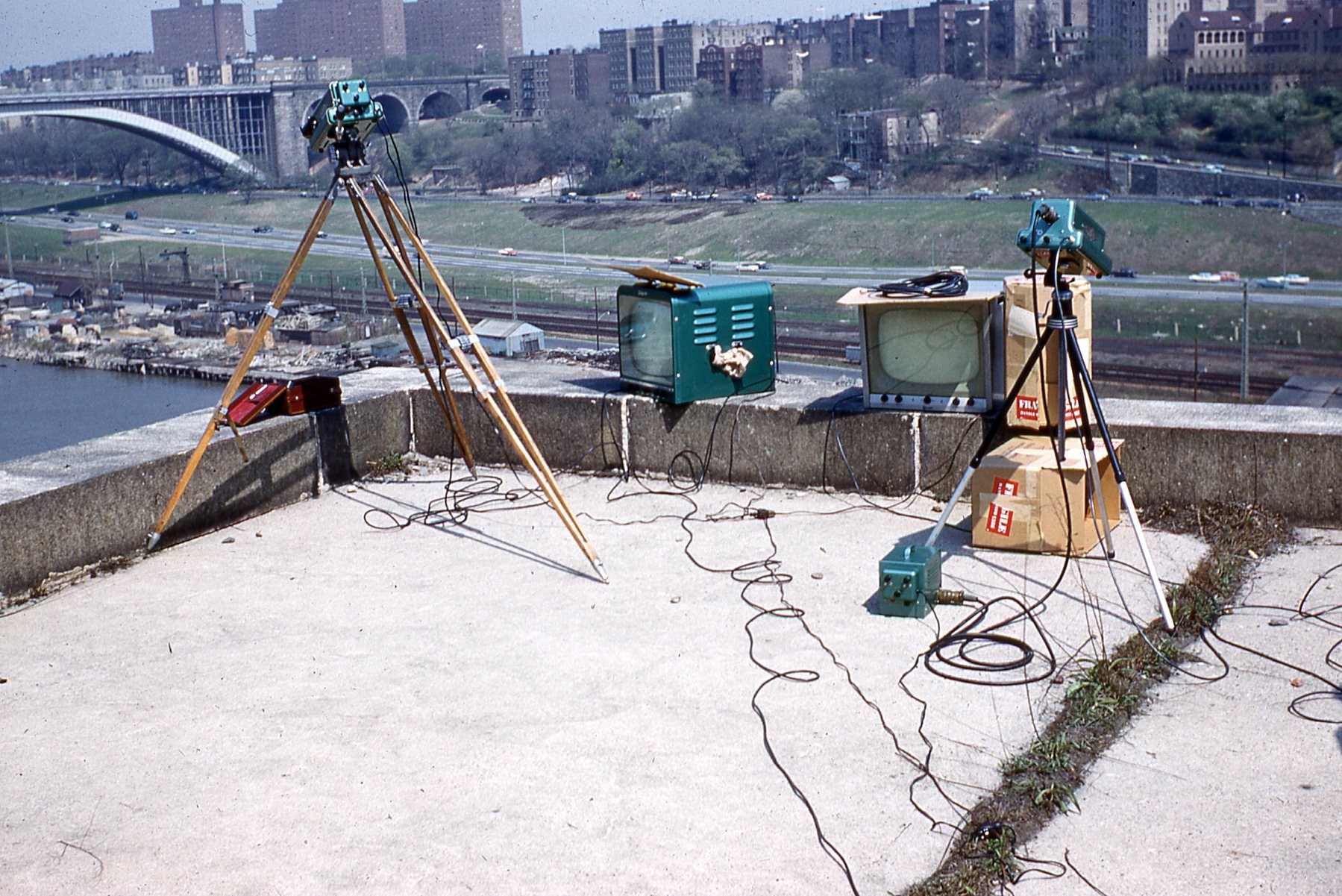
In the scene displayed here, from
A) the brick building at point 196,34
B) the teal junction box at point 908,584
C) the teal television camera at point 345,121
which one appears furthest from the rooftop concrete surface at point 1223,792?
the brick building at point 196,34

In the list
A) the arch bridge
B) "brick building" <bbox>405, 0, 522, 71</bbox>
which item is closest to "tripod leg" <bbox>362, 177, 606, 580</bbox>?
the arch bridge

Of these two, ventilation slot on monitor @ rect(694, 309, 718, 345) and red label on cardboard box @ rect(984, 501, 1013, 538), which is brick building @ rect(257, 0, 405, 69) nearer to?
ventilation slot on monitor @ rect(694, 309, 718, 345)

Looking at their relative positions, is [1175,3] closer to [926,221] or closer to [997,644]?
[926,221]

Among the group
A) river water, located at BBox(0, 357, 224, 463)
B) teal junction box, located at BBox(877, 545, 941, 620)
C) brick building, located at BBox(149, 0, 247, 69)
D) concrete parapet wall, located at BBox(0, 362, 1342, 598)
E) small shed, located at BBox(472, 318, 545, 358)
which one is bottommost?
river water, located at BBox(0, 357, 224, 463)

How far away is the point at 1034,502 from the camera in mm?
5547

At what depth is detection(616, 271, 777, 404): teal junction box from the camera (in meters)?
6.80

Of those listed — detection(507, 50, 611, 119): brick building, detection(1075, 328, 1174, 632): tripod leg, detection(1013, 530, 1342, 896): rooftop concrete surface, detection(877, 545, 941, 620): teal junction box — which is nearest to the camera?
detection(1013, 530, 1342, 896): rooftop concrete surface

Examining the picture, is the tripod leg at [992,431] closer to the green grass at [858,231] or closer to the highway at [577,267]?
the highway at [577,267]

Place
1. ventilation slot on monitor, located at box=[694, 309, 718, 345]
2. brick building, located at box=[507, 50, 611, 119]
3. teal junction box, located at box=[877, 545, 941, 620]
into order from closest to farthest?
teal junction box, located at box=[877, 545, 941, 620] < ventilation slot on monitor, located at box=[694, 309, 718, 345] < brick building, located at box=[507, 50, 611, 119]

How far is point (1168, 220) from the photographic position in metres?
55.8

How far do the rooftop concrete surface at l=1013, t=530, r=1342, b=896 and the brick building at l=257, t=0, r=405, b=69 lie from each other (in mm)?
149244

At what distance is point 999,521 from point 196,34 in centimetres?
15066

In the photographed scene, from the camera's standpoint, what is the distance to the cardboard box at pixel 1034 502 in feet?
18.1

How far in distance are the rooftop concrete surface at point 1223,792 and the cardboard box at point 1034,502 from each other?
3.24ft
